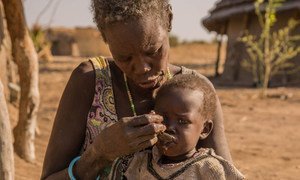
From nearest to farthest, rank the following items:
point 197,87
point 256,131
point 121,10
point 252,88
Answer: point 121,10 < point 197,87 < point 256,131 < point 252,88

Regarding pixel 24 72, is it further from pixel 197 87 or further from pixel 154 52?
pixel 154 52

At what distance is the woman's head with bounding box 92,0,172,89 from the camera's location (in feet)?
6.40

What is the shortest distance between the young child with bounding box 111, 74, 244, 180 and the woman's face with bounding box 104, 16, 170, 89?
5.7 inches

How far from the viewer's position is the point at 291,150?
20.0ft

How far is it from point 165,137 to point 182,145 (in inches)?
3.7

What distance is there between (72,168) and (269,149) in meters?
4.45

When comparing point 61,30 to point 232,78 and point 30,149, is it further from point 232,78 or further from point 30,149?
point 30,149

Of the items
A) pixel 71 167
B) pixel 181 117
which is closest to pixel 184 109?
pixel 181 117

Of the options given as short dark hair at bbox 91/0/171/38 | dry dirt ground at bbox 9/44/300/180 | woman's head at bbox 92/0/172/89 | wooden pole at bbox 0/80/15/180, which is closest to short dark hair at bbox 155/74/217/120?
woman's head at bbox 92/0/172/89

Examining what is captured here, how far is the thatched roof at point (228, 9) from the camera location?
1198 centimetres

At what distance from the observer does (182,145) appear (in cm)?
209

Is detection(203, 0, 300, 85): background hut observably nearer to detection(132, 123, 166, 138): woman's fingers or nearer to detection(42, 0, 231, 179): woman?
detection(42, 0, 231, 179): woman

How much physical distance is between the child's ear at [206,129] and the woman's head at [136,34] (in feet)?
1.11

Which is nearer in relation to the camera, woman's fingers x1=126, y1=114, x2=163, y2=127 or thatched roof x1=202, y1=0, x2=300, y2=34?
woman's fingers x1=126, y1=114, x2=163, y2=127
